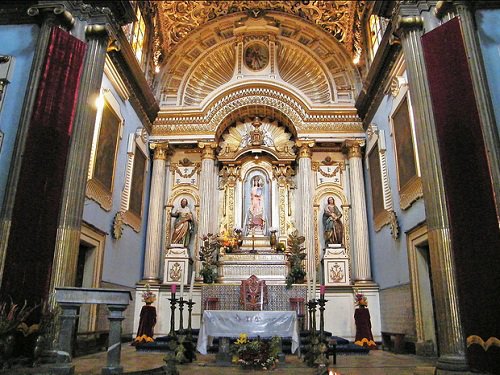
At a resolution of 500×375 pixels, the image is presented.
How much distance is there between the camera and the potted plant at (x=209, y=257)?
1136 cm

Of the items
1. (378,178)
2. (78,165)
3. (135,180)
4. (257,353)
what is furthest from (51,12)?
(378,178)

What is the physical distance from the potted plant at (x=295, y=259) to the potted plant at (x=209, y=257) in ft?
7.03

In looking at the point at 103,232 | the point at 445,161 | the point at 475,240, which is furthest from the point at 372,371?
the point at 103,232

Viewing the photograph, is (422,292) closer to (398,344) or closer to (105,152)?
(398,344)

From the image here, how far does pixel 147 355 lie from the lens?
26.9 feet

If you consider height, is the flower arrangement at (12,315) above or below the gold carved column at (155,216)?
below

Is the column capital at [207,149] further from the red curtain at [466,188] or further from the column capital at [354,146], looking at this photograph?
the red curtain at [466,188]

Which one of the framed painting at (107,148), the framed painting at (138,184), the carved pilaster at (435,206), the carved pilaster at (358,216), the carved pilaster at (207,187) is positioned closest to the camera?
the carved pilaster at (435,206)

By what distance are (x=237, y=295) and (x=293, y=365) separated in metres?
4.14

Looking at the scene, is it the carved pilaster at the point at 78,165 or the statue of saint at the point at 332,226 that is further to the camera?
the statue of saint at the point at 332,226

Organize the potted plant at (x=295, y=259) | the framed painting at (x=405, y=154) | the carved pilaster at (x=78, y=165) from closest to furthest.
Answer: the carved pilaster at (x=78, y=165) < the framed painting at (x=405, y=154) < the potted plant at (x=295, y=259)

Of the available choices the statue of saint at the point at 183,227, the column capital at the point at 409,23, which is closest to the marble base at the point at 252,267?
the statue of saint at the point at 183,227

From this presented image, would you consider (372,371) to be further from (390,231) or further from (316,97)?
(316,97)

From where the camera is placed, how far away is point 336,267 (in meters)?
12.2
